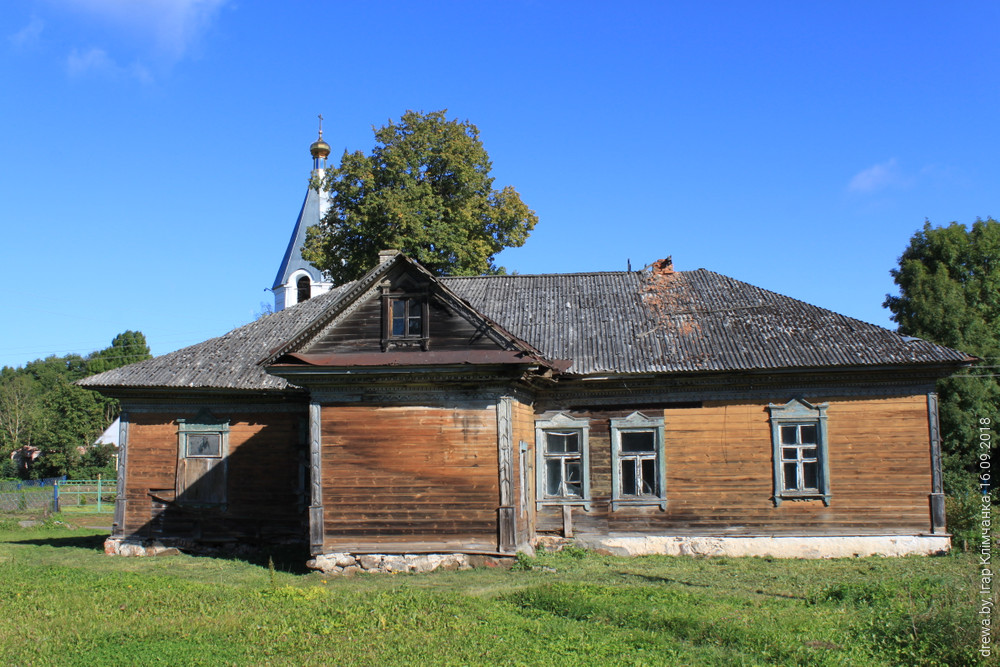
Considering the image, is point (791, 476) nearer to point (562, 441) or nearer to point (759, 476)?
point (759, 476)

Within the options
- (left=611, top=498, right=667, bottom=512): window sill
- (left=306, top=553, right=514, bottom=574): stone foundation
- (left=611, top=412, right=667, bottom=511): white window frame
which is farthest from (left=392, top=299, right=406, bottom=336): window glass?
(left=611, top=498, right=667, bottom=512): window sill

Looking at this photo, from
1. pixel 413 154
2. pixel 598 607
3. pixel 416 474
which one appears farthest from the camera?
pixel 413 154

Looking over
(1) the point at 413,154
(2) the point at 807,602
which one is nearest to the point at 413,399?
(2) the point at 807,602

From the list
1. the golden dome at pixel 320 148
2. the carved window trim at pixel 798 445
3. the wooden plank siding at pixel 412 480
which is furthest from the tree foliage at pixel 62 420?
the carved window trim at pixel 798 445

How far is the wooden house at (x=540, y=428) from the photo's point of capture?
13.5 meters

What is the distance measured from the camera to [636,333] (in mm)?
16641

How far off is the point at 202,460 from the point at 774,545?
11567 mm

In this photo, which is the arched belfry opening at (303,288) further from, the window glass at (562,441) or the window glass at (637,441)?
the window glass at (637,441)

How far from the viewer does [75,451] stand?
4928 centimetres

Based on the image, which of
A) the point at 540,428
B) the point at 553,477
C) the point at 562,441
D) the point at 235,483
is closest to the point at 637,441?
the point at 562,441

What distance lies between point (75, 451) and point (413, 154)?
1375 inches

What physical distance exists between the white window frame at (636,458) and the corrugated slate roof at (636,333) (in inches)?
43.8

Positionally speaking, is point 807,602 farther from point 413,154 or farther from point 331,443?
point 413,154

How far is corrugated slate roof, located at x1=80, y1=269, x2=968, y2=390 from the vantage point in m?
15.3
